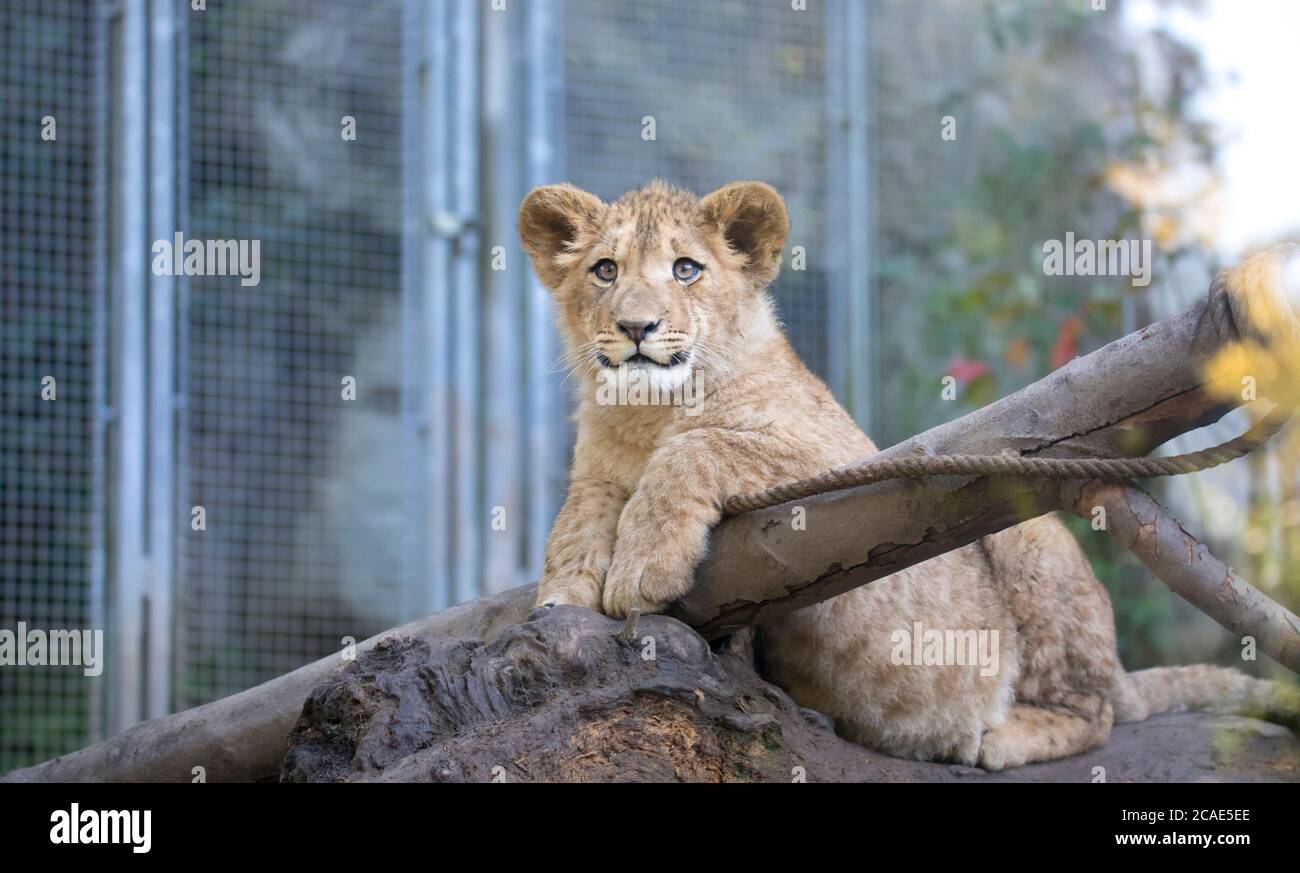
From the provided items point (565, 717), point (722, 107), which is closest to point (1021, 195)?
point (722, 107)

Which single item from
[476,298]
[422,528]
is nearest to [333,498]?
[422,528]

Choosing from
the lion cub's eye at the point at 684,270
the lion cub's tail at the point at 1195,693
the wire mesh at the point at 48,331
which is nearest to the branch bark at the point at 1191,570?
the lion cub's tail at the point at 1195,693

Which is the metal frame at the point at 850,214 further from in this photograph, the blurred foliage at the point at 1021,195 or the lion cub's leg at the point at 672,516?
the lion cub's leg at the point at 672,516

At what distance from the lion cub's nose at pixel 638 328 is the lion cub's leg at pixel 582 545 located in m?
0.55

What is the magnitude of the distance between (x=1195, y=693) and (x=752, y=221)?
8.30 feet

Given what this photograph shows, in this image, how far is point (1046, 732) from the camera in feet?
16.1

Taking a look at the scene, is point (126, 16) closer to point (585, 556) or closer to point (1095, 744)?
point (585, 556)

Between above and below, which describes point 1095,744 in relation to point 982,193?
below

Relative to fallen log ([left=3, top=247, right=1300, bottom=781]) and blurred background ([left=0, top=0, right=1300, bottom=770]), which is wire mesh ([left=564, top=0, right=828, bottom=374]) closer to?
blurred background ([left=0, top=0, right=1300, bottom=770])

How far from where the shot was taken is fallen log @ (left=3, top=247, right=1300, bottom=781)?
3.35 meters

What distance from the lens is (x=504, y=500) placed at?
866cm

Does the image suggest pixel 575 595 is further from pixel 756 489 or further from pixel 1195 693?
pixel 1195 693
